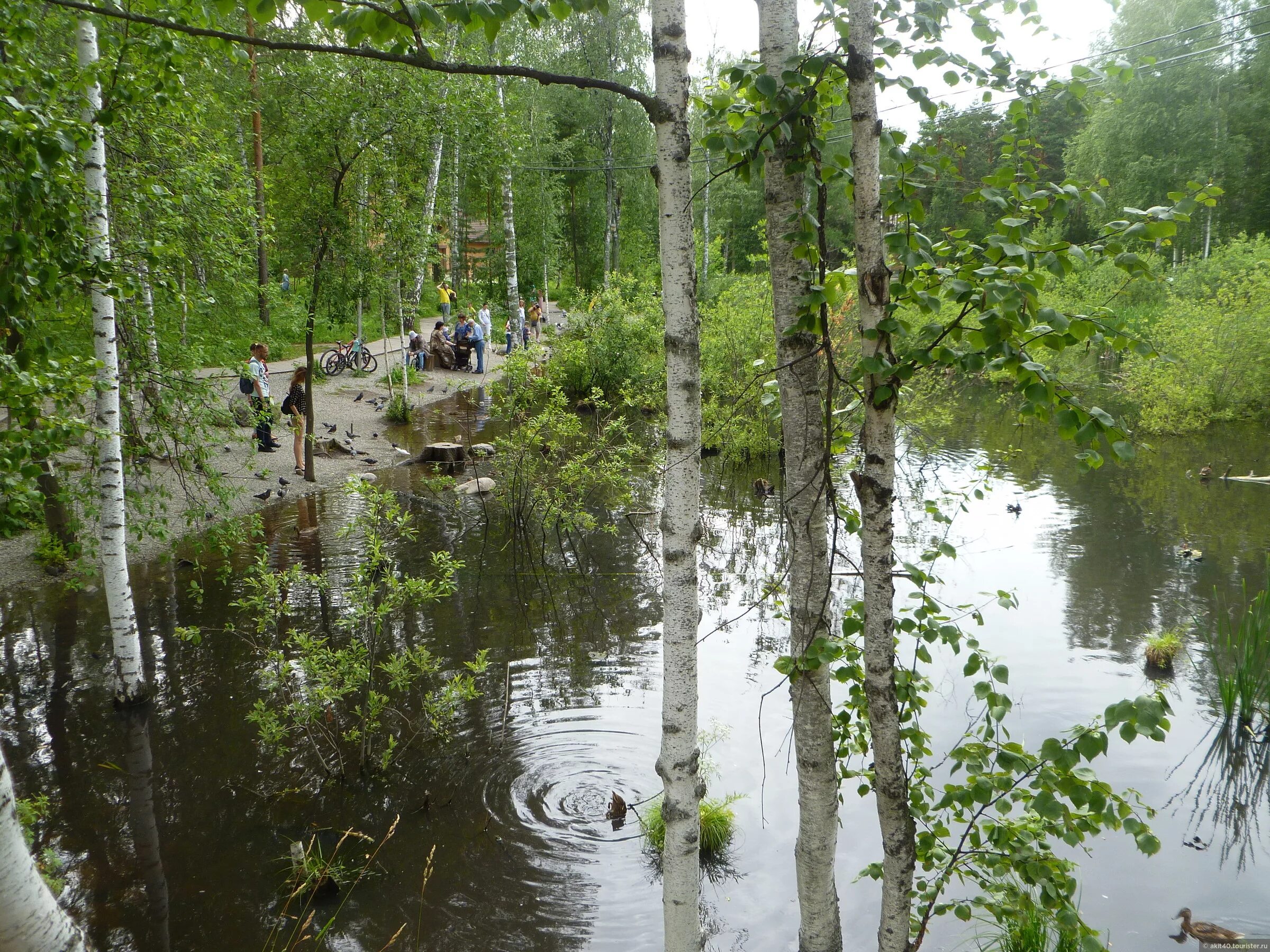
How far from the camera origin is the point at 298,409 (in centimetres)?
1452

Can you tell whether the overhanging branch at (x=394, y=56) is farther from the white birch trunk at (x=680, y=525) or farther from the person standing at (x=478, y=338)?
the person standing at (x=478, y=338)

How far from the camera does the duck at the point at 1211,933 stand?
491 cm

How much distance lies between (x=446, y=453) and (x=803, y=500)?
41.0 feet

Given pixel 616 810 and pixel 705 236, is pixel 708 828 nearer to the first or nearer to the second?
pixel 616 810

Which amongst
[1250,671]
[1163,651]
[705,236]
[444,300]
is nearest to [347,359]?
[444,300]

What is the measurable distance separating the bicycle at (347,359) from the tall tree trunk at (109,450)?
1499 centimetres

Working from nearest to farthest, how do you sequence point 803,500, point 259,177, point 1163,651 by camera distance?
point 803,500 < point 1163,651 < point 259,177

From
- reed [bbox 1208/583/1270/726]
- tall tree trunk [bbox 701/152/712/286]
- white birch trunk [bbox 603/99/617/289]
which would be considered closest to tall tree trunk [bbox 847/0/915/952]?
reed [bbox 1208/583/1270/726]

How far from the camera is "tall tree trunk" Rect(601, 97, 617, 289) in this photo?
108ft

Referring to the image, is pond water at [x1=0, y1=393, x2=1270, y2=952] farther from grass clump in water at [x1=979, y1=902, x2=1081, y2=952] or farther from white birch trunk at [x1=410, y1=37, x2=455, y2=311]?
white birch trunk at [x1=410, y1=37, x2=455, y2=311]

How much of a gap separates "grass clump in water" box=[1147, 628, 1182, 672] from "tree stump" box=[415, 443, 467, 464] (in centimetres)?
1035

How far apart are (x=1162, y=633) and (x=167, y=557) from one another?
1097cm

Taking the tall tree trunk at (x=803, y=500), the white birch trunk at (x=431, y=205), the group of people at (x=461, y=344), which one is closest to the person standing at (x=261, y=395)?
the white birch trunk at (x=431, y=205)

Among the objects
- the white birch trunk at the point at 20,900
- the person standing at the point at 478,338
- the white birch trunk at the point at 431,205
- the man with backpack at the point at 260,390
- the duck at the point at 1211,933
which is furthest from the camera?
the person standing at the point at 478,338
